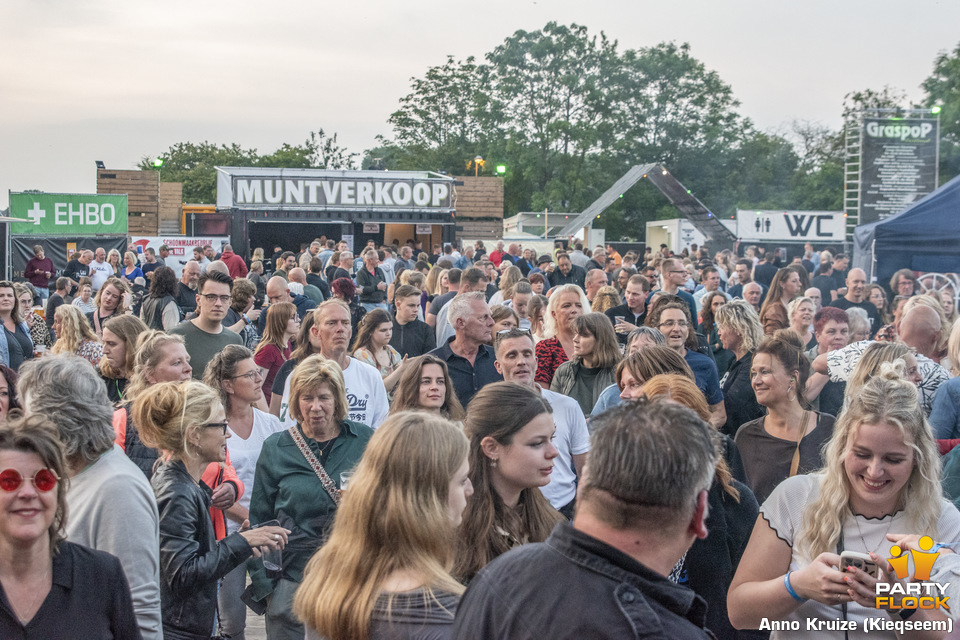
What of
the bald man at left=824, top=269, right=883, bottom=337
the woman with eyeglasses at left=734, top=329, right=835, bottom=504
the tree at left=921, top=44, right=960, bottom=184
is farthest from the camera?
the tree at left=921, top=44, right=960, bottom=184

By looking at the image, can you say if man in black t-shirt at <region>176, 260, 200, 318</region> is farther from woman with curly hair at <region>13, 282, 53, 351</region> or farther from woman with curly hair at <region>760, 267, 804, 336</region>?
woman with curly hair at <region>760, 267, 804, 336</region>

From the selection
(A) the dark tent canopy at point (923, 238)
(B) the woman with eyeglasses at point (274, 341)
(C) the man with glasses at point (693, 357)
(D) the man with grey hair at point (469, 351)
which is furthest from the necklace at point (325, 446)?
(A) the dark tent canopy at point (923, 238)

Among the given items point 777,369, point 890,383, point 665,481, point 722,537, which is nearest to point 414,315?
point 777,369

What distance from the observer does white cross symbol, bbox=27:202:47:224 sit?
24734 millimetres

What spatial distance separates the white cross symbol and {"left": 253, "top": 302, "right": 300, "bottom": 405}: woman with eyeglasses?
827 inches

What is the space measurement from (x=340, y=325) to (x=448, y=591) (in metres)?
3.87

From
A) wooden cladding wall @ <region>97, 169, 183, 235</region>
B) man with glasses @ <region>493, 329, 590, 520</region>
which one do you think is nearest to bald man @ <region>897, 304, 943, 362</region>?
A: man with glasses @ <region>493, 329, 590, 520</region>

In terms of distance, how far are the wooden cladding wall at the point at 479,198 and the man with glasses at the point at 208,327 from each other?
28.5m

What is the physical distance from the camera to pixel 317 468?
155 inches

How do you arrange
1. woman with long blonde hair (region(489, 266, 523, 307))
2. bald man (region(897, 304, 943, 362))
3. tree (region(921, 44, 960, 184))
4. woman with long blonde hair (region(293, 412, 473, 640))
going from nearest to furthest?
woman with long blonde hair (region(293, 412, 473, 640)) → bald man (region(897, 304, 943, 362)) → woman with long blonde hair (region(489, 266, 523, 307)) → tree (region(921, 44, 960, 184))

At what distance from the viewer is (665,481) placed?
1.70 metres

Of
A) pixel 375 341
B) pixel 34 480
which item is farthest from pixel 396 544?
pixel 375 341

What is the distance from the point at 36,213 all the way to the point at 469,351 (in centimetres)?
2270

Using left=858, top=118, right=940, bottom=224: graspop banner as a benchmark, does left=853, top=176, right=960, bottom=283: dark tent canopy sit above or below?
below
